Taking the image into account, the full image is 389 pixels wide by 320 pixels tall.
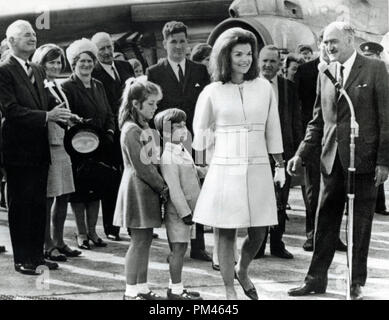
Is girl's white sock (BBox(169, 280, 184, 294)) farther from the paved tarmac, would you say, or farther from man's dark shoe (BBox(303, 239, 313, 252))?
man's dark shoe (BBox(303, 239, 313, 252))

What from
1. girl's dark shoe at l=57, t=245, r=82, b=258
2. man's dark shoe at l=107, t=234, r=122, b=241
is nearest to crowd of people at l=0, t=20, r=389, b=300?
girl's dark shoe at l=57, t=245, r=82, b=258

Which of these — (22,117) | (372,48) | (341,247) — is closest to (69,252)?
(22,117)

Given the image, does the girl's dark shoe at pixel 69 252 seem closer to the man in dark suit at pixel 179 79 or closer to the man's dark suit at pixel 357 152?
the man in dark suit at pixel 179 79

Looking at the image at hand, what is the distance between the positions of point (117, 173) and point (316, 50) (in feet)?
13.0

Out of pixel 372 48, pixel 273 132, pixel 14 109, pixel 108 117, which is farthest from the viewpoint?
pixel 372 48

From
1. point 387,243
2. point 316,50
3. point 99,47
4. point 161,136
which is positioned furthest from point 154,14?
point 161,136

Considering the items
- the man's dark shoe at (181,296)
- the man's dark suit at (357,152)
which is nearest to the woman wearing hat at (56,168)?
the man's dark shoe at (181,296)

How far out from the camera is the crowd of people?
13.5 ft

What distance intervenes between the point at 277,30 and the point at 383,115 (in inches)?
200

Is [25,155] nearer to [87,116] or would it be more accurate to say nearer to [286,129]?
[87,116]

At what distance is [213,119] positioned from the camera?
4.19m

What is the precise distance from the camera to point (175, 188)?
427 cm

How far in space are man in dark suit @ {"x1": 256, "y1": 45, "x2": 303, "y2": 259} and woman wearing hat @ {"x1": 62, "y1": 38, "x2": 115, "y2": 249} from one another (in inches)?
55.4
